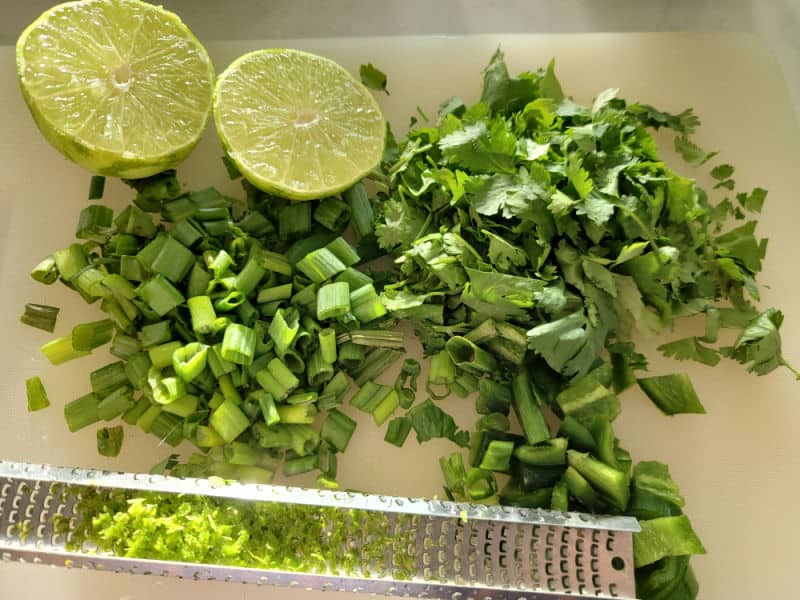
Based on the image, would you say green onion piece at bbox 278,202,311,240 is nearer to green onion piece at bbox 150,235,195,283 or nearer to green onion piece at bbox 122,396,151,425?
green onion piece at bbox 150,235,195,283

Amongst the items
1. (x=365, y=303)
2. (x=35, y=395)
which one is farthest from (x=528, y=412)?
(x=35, y=395)

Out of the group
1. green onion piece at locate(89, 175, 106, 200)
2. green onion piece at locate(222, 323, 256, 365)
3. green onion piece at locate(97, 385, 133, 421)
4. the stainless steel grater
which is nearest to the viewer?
the stainless steel grater

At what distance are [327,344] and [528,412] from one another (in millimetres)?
465

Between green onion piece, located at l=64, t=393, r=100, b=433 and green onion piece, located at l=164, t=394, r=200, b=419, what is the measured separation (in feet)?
0.64

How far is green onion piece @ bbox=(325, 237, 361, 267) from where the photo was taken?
1645mm

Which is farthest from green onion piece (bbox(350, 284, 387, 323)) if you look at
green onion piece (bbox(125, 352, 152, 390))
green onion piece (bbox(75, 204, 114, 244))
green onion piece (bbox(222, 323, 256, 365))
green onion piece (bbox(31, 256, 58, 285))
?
green onion piece (bbox(31, 256, 58, 285))

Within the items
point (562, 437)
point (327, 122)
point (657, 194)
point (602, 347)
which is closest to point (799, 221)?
point (657, 194)

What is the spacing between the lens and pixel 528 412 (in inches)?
60.9

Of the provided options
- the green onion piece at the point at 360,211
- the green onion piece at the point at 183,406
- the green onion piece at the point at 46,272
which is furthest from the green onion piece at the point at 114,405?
the green onion piece at the point at 360,211

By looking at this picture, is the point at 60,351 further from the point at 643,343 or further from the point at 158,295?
the point at 643,343

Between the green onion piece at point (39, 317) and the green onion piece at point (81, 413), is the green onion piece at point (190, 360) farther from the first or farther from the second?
the green onion piece at point (39, 317)

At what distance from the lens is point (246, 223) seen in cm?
168

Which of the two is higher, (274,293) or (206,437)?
(274,293)

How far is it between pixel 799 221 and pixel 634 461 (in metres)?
0.75
